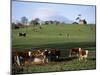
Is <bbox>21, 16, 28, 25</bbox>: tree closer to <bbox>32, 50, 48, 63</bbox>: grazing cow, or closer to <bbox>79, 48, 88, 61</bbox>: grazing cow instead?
<bbox>32, 50, 48, 63</bbox>: grazing cow

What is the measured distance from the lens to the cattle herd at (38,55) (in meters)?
2.52

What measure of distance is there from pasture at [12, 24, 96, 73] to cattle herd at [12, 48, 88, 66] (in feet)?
0.15

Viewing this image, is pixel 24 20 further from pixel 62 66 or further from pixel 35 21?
pixel 62 66

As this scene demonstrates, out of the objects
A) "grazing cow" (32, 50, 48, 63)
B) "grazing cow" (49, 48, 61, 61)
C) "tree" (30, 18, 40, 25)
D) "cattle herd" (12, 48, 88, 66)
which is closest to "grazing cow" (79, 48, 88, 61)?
"cattle herd" (12, 48, 88, 66)

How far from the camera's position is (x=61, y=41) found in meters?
2.71

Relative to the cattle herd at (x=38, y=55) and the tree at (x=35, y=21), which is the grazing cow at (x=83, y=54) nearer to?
the cattle herd at (x=38, y=55)

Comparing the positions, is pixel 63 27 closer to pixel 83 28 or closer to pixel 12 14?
pixel 83 28

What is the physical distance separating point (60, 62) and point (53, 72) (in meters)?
0.15

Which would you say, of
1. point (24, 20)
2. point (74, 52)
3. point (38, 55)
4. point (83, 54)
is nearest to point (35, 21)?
point (24, 20)

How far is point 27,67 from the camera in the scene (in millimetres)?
2557

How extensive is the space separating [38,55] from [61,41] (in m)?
0.33

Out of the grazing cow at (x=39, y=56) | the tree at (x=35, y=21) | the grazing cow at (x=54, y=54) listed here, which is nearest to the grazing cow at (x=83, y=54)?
the grazing cow at (x=54, y=54)

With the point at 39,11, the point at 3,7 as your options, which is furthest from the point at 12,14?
the point at 39,11

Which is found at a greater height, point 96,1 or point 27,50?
point 96,1
